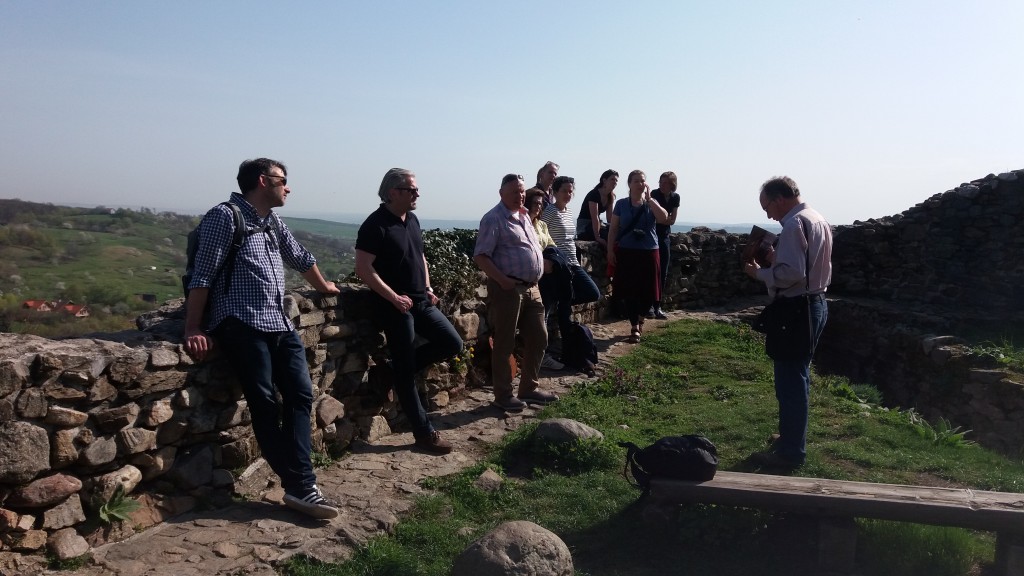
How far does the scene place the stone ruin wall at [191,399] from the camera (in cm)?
369

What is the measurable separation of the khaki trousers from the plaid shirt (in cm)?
237

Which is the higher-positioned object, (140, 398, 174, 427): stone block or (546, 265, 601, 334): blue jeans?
(546, 265, 601, 334): blue jeans

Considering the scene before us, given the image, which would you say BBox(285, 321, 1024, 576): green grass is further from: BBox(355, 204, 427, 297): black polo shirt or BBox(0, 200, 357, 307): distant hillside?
BBox(0, 200, 357, 307): distant hillside

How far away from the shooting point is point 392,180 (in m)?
5.70

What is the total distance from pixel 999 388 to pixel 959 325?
3.38 m

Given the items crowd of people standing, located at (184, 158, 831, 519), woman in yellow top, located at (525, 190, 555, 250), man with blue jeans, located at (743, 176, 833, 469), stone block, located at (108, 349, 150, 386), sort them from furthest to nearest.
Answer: woman in yellow top, located at (525, 190, 555, 250) < man with blue jeans, located at (743, 176, 833, 469) < crowd of people standing, located at (184, 158, 831, 519) < stone block, located at (108, 349, 150, 386)

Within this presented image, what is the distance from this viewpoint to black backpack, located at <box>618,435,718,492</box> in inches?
181

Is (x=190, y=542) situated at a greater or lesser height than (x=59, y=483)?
lesser

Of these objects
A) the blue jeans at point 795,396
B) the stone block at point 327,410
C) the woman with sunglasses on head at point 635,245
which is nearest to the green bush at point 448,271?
the stone block at point 327,410

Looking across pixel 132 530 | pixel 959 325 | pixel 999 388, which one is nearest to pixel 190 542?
pixel 132 530

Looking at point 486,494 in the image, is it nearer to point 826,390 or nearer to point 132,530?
point 132,530

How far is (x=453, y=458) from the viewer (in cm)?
575

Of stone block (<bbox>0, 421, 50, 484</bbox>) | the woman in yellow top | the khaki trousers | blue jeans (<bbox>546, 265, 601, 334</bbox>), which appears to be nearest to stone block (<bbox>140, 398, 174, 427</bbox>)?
stone block (<bbox>0, 421, 50, 484</bbox>)

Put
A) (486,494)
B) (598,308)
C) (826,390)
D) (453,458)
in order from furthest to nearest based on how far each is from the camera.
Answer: (598,308), (826,390), (453,458), (486,494)
